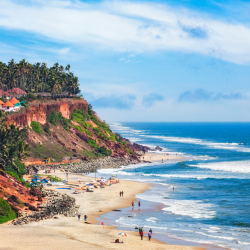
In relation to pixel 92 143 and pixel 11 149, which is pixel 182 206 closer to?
pixel 11 149

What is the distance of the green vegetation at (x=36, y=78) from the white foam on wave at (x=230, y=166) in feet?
169

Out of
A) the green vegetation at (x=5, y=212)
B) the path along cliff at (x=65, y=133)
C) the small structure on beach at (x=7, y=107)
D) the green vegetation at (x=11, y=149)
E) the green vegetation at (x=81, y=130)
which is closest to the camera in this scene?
the green vegetation at (x=5, y=212)

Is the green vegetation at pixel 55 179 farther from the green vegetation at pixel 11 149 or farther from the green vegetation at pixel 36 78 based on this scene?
the green vegetation at pixel 36 78

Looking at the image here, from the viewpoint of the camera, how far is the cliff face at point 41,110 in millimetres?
77450

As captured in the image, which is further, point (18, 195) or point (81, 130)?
point (81, 130)

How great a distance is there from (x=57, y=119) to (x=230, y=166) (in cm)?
5134

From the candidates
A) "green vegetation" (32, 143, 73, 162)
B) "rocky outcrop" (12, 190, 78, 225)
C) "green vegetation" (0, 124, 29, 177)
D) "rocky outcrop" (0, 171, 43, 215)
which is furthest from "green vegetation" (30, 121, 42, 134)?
"rocky outcrop" (0, 171, 43, 215)

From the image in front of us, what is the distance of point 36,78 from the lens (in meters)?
117

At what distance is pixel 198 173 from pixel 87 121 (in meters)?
47.1

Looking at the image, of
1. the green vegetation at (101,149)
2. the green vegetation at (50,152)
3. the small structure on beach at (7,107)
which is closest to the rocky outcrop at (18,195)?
the green vegetation at (50,152)

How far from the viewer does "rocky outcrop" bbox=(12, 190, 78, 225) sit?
120 feet

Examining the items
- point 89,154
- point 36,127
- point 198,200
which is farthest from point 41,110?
point 198,200

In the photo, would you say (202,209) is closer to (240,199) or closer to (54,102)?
(240,199)

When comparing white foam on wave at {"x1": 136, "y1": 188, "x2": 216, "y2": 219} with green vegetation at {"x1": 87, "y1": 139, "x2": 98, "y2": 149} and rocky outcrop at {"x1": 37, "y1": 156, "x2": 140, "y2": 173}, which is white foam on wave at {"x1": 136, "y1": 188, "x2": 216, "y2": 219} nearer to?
rocky outcrop at {"x1": 37, "y1": 156, "x2": 140, "y2": 173}
